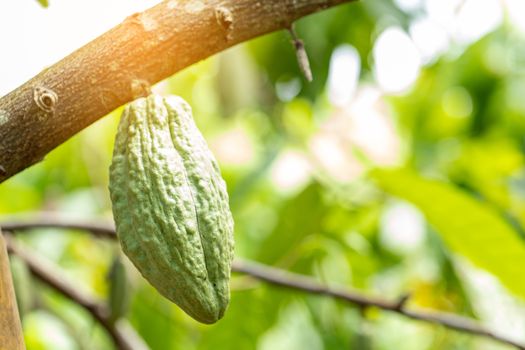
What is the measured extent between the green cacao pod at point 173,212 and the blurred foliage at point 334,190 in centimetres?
83

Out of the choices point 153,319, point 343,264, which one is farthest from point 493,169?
point 153,319

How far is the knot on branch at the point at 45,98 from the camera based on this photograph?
2.71 ft

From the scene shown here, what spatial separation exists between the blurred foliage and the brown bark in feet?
2.72

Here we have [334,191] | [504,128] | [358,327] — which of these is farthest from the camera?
[504,128]

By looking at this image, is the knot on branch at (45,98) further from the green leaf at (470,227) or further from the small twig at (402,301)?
the green leaf at (470,227)

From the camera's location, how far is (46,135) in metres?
0.85

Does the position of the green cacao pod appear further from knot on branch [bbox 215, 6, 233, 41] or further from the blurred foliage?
the blurred foliage

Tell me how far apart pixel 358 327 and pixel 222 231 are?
1.17 metres

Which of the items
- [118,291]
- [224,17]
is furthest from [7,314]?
[118,291]

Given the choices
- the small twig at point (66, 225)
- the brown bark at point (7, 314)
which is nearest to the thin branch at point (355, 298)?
the small twig at point (66, 225)

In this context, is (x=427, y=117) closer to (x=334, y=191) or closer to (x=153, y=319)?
(x=334, y=191)

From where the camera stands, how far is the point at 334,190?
7.05ft

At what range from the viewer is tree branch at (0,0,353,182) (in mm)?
838

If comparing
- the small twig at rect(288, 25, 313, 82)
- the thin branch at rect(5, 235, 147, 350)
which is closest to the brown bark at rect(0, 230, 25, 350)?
the small twig at rect(288, 25, 313, 82)
